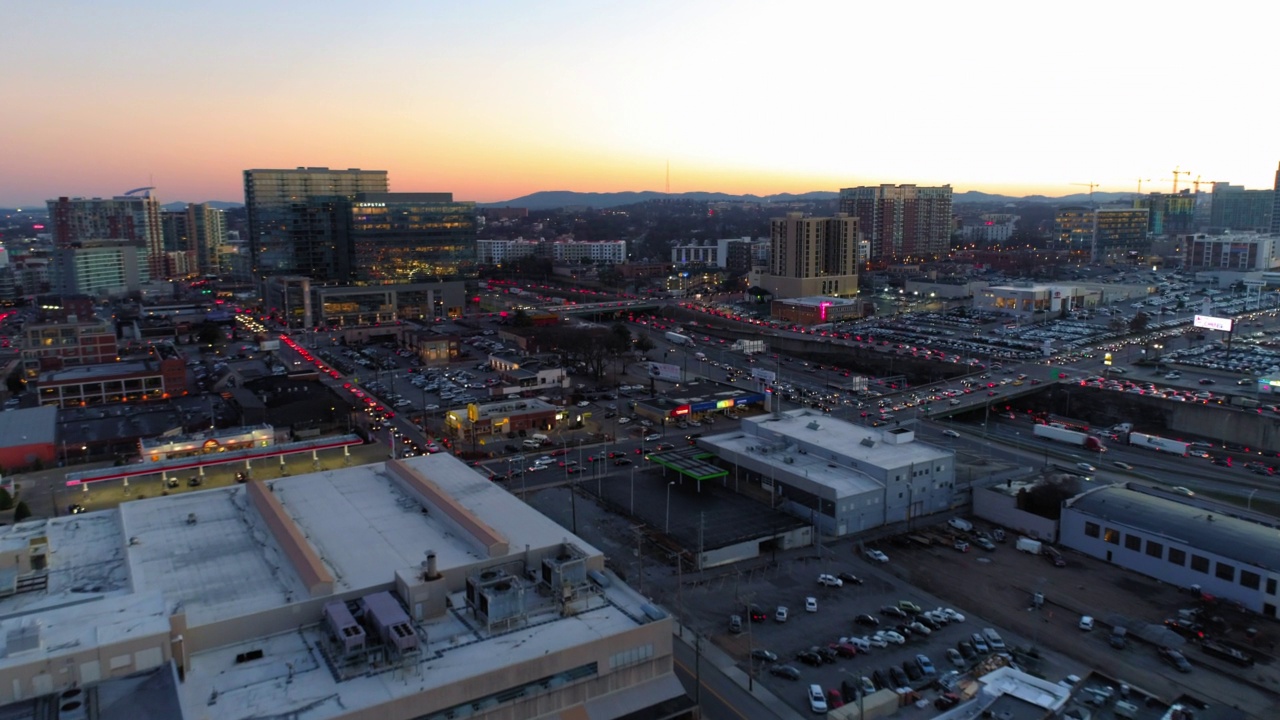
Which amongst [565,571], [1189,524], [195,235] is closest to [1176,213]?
[1189,524]

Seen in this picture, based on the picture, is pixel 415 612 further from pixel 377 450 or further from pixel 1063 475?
pixel 1063 475

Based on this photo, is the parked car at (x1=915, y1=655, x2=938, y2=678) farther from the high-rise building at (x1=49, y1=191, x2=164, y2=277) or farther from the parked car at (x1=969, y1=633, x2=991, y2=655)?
the high-rise building at (x1=49, y1=191, x2=164, y2=277)

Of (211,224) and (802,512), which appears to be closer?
(802,512)

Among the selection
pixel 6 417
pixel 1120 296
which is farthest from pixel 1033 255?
pixel 6 417

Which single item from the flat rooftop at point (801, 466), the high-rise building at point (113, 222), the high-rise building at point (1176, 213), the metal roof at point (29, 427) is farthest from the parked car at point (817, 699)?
the high-rise building at point (1176, 213)

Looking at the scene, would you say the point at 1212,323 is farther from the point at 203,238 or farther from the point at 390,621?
the point at 203,238

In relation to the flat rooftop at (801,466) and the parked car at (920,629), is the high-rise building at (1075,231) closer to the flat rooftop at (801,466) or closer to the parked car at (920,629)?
the flat rooftop at (801,466)

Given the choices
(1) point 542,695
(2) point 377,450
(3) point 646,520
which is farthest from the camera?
(2) point 377,450
